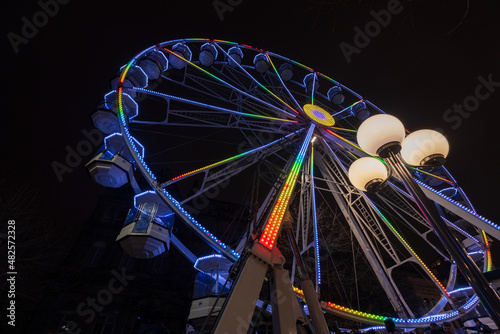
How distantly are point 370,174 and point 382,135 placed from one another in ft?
2.46

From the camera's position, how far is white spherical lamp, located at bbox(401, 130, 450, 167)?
362cm

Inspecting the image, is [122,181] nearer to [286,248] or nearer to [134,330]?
[286,248]

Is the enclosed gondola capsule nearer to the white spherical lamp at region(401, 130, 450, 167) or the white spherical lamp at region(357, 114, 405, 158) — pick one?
the white spherical lamp at region(357, 114, 405, 158)

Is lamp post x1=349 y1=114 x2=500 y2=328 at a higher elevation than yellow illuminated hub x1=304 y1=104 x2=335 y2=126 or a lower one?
lower

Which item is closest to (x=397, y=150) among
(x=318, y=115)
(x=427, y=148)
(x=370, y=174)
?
(x=427, y=148)

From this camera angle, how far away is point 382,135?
142 inches

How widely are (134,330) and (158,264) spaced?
15.2 ft

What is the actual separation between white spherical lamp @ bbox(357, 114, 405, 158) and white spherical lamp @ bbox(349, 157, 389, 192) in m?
0.37

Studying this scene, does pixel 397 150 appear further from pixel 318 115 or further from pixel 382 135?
pixel 318 115

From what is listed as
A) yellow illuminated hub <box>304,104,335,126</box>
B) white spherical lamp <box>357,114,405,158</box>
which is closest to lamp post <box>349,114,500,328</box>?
white spherical lamp <box>357,114,405,158</box>

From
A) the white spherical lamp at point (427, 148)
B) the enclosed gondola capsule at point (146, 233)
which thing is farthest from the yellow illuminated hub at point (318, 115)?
the enclosed gondola capsule at point (146, 233)

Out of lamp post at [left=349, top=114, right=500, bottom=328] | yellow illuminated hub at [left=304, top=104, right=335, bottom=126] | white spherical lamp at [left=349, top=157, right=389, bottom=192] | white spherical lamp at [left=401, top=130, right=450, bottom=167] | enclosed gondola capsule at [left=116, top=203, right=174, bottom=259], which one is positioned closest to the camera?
lamp post at [left=349, top=114, right=500, bottom=328]

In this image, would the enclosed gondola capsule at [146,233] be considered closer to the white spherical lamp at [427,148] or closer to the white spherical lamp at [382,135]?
the white spherical lamp at [382,135]

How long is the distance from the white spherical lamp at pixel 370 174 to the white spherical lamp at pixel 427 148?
1.41ft
